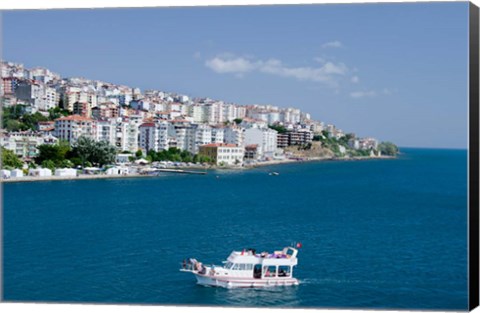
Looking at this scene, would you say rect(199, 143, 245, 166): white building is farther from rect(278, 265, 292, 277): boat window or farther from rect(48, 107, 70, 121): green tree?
rect(278, 265, 292, 277): boat window

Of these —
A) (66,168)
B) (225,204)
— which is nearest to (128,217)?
(225,204)

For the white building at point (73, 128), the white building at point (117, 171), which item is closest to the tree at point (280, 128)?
the white building at point (117, 171)

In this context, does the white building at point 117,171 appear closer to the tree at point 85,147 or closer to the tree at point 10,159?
the tree at point 85,147

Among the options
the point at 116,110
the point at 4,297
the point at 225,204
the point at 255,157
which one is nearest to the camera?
the point at 4,297

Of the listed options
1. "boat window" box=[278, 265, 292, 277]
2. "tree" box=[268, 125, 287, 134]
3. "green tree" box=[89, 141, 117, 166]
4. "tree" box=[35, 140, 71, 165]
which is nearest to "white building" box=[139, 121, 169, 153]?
"green tree" box=[89, 141, 117, 166]

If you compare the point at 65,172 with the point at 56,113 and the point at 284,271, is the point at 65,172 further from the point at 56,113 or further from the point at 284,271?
the point at 284,271

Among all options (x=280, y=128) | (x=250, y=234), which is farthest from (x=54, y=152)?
(x=250, y=234)

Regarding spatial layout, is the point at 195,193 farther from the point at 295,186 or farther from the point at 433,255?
the point at 433,255
